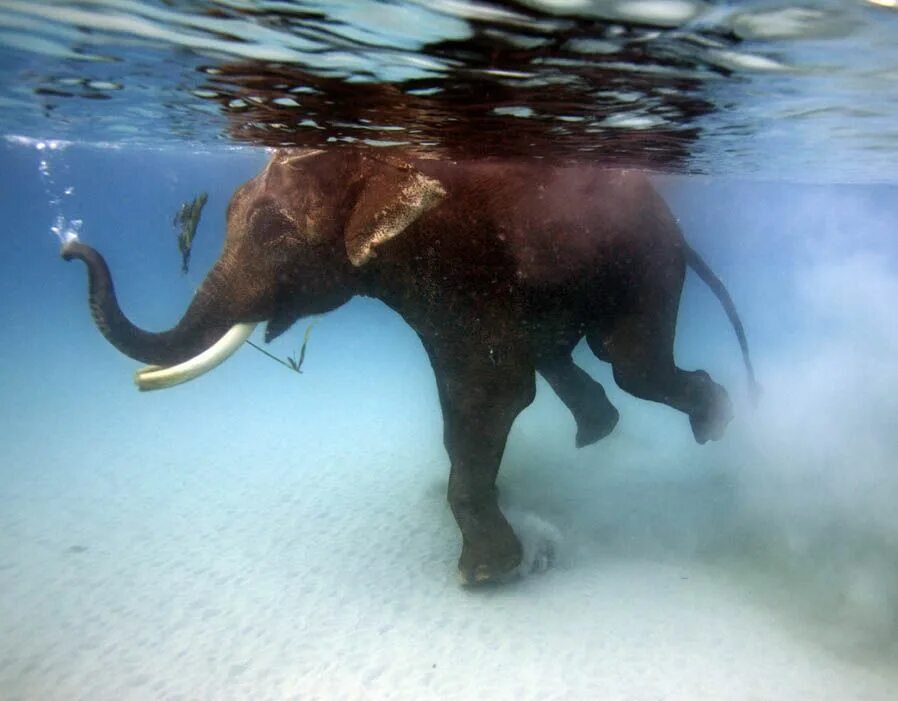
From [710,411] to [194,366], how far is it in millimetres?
5514

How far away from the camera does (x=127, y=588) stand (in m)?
6.82

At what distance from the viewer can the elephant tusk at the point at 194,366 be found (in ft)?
18.3

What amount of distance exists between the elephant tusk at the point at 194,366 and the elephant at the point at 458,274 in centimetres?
1

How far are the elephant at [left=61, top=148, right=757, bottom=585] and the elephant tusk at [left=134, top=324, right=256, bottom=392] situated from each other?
0.04 feet

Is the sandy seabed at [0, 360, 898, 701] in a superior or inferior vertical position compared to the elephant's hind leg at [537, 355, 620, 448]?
inferior

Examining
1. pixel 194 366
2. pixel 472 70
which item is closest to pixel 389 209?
pixel 472 70

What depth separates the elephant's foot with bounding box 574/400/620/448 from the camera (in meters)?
8.95

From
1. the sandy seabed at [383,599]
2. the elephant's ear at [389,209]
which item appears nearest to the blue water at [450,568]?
the sandy seabed at [383,599]

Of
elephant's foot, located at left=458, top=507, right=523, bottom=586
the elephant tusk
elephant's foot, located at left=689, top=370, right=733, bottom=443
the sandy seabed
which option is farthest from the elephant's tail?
the elephant tusk

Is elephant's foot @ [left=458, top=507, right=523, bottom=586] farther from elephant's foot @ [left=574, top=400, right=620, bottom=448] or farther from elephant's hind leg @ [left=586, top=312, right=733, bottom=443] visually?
elephant's foot @ [left=574, top=400, right=620, bottom=448]

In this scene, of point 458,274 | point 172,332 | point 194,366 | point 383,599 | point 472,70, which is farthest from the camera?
point 383,599

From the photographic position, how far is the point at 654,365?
672 cm

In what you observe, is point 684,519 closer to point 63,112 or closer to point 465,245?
point 465,245

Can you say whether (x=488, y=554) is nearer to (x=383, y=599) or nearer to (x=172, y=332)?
(x=383, y=599)
